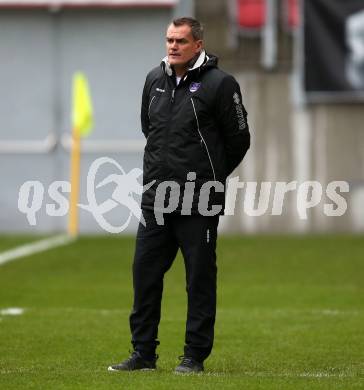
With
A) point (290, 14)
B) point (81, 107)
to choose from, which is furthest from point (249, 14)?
point (81, 107)

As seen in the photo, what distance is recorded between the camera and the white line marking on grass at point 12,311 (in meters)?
11.3

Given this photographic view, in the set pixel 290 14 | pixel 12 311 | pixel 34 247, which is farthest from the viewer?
pixel 290 14

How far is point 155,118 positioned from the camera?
7848 millimetres

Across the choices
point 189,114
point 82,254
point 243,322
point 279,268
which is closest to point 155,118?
point 189,114

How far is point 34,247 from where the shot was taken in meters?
18.1

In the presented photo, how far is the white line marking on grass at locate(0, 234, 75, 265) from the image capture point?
55.1ft

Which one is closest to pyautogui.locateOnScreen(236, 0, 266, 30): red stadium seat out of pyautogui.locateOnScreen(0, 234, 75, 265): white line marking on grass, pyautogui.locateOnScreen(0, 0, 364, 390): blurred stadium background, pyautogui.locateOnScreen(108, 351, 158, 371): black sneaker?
pyautogui.locateOnScreen(0, 0, 364, 390): blurred stadium background

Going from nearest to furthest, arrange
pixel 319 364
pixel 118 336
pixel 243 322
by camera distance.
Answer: pixel 319 364, pixel 118 336, pixel 243 322

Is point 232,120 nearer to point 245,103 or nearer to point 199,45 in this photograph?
point 199,45

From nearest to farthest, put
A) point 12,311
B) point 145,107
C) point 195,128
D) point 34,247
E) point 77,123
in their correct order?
point 195,128 < point 145,107 < point 12,311 < point 34,247 < point 77,123

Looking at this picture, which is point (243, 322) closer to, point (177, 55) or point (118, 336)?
point (118, 336)

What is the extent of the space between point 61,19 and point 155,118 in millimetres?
14581

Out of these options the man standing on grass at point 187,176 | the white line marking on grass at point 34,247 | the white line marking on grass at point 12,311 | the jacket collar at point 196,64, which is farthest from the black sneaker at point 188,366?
the white line marking on grass at point 34,247

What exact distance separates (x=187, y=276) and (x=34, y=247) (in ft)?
34.2
